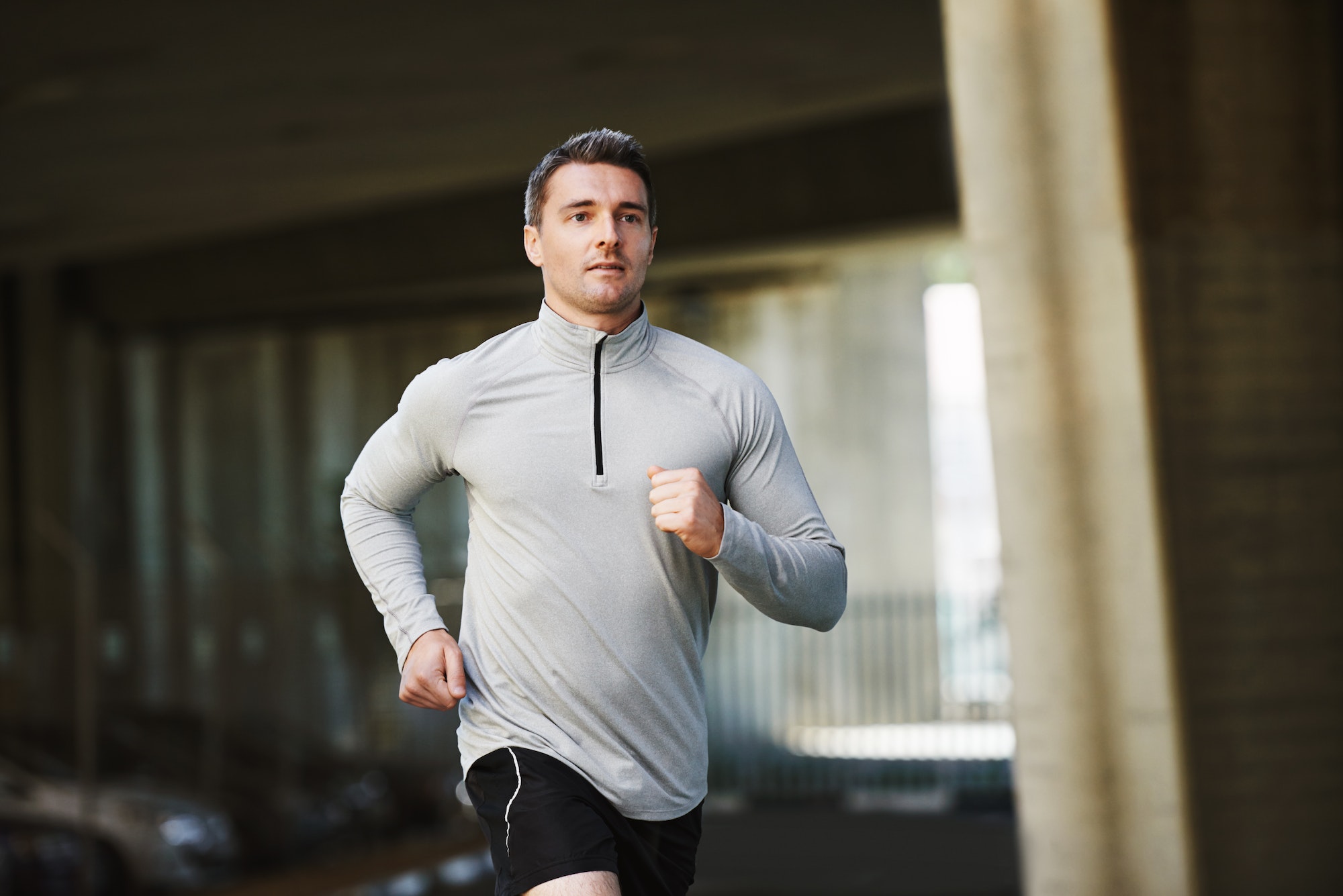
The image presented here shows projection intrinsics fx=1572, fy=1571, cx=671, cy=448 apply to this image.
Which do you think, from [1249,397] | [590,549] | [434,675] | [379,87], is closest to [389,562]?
Answer: [434,675]

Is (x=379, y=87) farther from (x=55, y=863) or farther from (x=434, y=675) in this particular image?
(x=434, y=675)

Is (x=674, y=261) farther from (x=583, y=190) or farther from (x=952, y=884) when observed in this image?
(x=583, y=190)

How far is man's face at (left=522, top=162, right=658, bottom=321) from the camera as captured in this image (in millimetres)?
2877

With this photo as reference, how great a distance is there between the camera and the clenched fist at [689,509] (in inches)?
99.7

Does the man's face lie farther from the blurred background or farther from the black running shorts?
the blurred background

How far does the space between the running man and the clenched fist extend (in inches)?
7.5

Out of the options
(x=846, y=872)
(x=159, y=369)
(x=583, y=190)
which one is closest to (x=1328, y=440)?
(x=583, y=190)

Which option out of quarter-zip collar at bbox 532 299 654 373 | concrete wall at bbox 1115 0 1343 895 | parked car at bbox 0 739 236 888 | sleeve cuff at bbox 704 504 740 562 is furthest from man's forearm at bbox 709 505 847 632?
parked car at bbox 0 739 236 888

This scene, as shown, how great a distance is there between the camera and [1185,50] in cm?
628

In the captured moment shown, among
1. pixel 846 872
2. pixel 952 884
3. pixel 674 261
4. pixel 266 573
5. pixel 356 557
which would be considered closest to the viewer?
pixel 356 557

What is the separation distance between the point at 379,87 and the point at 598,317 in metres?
10.2

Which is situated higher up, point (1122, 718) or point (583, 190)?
point (583, 190)

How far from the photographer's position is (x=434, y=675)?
113 inches

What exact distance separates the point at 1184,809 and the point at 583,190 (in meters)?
4.12
